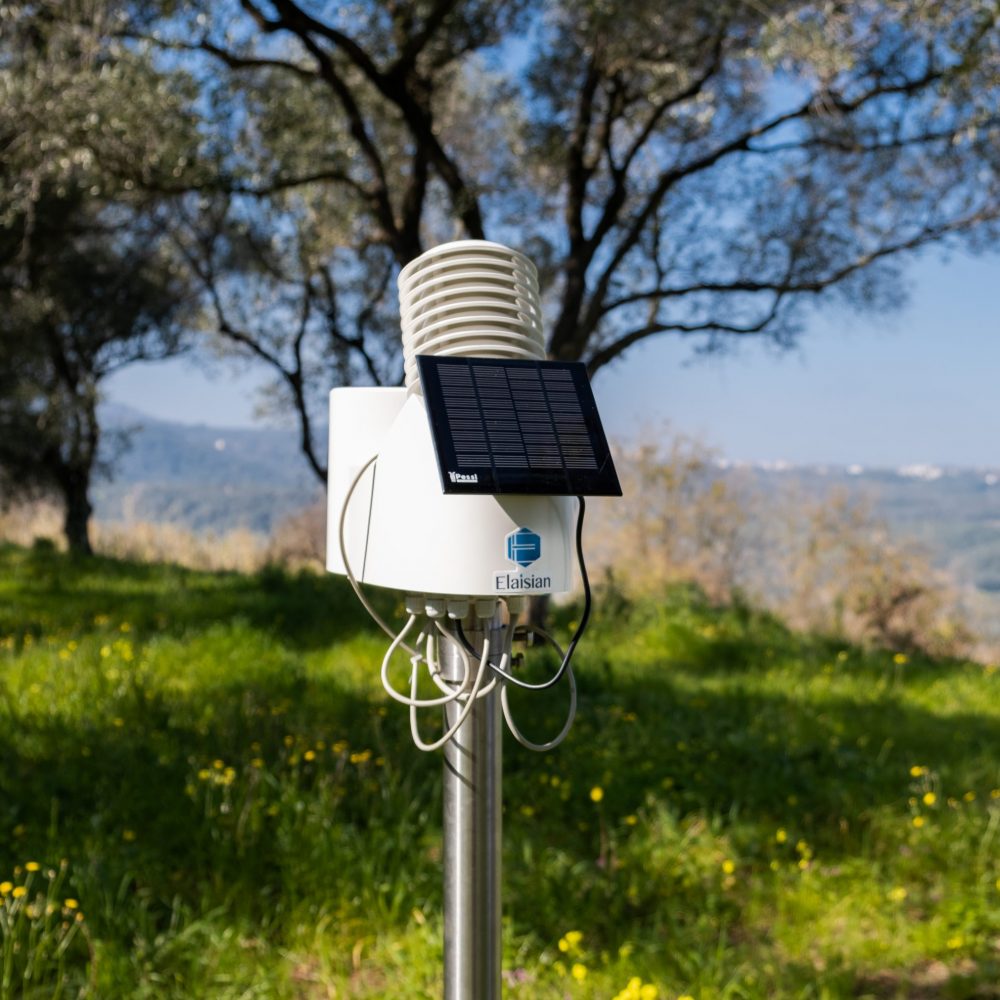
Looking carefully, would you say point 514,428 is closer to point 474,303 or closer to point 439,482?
point 439,482

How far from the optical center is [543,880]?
320 cm

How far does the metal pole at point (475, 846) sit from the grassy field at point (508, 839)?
0.91m

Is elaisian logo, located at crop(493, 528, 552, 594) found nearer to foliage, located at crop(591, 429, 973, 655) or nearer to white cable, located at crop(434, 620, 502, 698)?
white cable, located at crop(434, 620, 502, 698)

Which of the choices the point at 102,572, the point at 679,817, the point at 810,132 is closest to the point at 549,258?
the point at 810,132

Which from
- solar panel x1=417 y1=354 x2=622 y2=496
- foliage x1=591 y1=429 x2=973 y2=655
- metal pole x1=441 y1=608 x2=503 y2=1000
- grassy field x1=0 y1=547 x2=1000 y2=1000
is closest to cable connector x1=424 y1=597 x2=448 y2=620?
metal pole x1=441 y1=608 x2=503 y2=1000

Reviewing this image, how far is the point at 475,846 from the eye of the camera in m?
1.58

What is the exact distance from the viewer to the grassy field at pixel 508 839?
9.18 ft

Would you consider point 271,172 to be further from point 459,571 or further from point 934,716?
point 459,571

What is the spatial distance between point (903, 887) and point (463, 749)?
2.61 meters

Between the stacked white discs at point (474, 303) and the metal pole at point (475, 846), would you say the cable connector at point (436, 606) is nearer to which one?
the metal pole at point (475, 846)

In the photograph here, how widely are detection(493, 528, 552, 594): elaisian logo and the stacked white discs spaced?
304 mm

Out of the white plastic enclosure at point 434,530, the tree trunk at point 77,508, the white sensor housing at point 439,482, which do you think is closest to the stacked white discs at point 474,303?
the white sensor housing at point 439,482

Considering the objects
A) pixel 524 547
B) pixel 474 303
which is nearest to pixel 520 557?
pixel 524 547

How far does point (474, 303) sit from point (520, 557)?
0.42 metres
